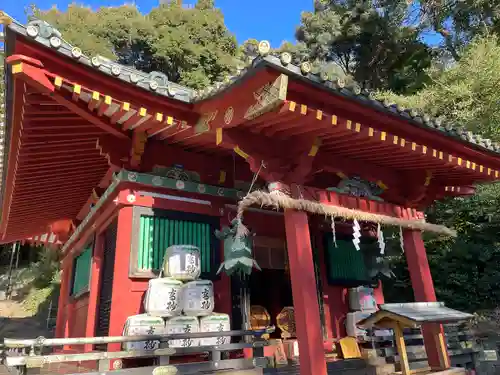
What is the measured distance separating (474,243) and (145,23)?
2649cm

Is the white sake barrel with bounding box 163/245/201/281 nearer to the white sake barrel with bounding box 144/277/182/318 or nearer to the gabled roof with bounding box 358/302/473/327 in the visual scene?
the white sake barrel with bounding box 144/277/182/318

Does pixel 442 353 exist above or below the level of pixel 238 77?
below

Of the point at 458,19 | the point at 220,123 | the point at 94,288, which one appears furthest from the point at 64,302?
the point at 458,19

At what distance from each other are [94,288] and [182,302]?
2398 millimetres

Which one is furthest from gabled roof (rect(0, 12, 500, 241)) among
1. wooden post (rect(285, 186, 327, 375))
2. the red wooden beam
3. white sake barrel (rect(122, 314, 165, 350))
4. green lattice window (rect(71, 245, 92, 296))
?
white sake barrel (rect(122, 314, 165, 350))

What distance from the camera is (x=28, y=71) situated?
3941mm

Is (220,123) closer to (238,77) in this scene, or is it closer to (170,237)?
(238,77)

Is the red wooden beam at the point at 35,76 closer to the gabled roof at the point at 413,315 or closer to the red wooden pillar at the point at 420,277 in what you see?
the gabled roof at the point at 413,315

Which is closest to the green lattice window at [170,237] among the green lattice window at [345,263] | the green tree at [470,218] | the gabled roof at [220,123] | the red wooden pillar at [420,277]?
the gabled roof at [220,123]

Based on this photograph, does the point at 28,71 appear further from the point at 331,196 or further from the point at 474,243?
the point at 474,243

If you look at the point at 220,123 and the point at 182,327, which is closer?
the point at 220,123

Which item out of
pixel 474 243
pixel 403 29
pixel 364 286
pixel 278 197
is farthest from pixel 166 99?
pixel 403 29

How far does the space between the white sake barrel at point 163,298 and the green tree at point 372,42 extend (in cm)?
2121

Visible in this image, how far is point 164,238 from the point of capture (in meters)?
6.17
